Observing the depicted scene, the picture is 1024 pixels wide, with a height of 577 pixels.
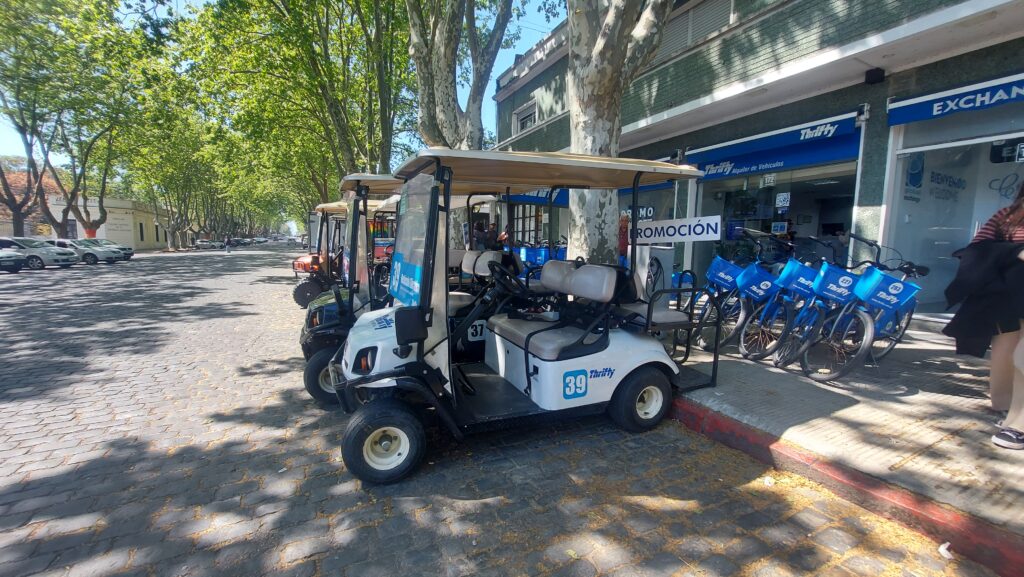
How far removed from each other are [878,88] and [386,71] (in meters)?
12.2

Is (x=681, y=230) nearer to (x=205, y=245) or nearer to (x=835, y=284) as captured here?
(x=835, y=284)

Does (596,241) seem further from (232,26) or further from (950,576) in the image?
(232,26)

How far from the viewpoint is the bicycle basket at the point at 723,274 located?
5328 mm

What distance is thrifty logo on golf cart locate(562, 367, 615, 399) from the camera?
10.9ft

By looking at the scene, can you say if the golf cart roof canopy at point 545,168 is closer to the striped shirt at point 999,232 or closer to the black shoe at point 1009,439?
the striped shirt at point 999,232

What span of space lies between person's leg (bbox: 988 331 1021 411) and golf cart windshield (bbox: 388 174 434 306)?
4.24m

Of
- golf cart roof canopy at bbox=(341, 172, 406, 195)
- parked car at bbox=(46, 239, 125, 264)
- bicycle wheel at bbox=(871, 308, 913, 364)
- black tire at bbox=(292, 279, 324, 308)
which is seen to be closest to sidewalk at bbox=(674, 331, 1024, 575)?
bicycle wheel at bbox=(871, 308, 913, 364)

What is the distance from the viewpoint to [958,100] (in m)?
5.66

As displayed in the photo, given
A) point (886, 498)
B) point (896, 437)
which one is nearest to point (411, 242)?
point (886, 498)

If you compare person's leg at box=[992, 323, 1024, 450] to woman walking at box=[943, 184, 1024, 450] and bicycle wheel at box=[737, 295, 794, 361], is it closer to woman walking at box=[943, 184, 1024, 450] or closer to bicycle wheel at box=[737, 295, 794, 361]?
woman walking at box=[943, 184, 1024, 450]

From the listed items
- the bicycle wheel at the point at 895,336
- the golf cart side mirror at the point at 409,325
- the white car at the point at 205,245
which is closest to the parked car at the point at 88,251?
the white car at the point at 205,245

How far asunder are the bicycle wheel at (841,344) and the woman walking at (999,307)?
2.64 ft

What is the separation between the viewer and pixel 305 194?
37969mm

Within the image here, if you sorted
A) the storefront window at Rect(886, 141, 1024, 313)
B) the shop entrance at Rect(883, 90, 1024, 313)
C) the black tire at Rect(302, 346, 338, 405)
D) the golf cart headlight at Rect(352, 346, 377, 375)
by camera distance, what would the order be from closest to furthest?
1. the golf cart headlight at Rect(352, 346, 377, 375)
2. the black tire at Rect(302, 346, 338, 405)
3. the shop entrance at Rect(883, 90, 1024, 313)
4. the storefront window at Rect(886, 141, 1024, 313)
